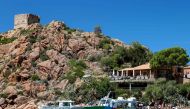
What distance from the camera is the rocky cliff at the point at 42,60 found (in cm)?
7744

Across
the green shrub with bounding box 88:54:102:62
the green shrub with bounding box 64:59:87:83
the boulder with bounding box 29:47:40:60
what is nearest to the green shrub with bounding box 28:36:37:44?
the boulder with bounding box 29:47:40:60

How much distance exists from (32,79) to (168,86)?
2118cm

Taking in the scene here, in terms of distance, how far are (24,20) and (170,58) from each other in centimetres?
3726

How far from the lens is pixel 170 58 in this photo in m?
78.8

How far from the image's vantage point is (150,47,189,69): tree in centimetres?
7806

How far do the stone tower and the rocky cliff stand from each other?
4601 millimetres

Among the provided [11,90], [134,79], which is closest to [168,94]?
[134,79]

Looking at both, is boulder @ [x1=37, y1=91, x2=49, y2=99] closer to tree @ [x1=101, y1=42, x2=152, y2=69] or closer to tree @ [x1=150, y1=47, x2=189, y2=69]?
tree @ [x1=101, y1=42, x2=152, y2=69]

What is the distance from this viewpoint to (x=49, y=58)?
283ft

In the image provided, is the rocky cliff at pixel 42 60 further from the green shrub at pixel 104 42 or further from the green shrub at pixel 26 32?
the green shrub at pixel 104 42

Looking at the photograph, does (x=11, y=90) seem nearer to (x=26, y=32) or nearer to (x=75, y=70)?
(x=75, y=70)

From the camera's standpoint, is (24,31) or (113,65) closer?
(113,65)

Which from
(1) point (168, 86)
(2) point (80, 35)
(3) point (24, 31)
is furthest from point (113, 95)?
(3) point (24, 31)

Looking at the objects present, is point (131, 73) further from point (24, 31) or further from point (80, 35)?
point (24, 31)
